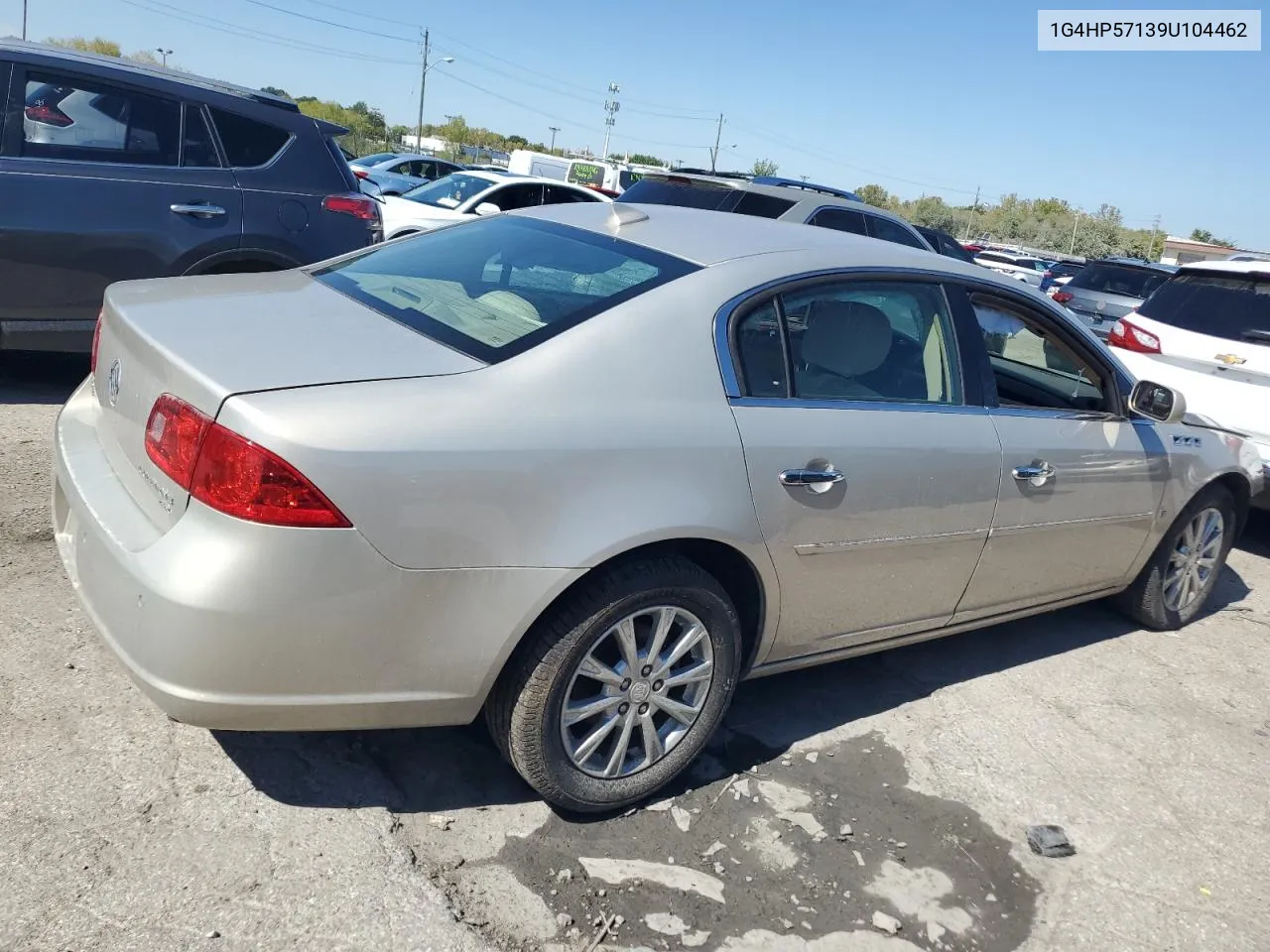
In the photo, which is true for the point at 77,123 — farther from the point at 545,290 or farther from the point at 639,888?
the point at 639,888

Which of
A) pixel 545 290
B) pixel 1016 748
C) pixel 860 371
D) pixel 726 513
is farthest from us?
pixel 1016 748

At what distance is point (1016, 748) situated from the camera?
11.8 ft

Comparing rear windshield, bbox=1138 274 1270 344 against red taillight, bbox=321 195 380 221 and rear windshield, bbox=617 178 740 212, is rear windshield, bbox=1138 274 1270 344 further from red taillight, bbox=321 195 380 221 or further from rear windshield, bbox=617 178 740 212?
red taillight, bbox=321 195 380 221

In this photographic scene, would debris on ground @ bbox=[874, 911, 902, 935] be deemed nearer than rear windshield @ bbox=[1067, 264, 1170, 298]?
Yes

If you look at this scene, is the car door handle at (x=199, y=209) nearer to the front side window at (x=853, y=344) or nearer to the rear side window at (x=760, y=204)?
the front side window at (x=853, y=344)

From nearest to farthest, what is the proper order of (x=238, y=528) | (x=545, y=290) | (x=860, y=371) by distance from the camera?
(x=238, y=528) < (x=545, y=290) < (x=860, y=371)

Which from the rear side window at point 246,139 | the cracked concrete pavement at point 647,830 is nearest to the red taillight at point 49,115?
the rear side window at point 246,139

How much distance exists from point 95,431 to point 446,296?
1.06m

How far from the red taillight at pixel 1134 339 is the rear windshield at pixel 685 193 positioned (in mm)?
3213

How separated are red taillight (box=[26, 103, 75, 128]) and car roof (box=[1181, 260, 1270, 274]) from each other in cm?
668

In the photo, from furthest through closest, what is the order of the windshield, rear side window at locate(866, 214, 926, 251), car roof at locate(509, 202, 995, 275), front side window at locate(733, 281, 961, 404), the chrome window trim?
1. the windshield
2. rear side window at locate(866, 214, 926, 251)
3. car roof at locate(509, 202, 995, 275)
4. front side window at locate(733, 281, 961, 404)
5. the chrome window trim

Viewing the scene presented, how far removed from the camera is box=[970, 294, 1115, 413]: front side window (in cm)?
386

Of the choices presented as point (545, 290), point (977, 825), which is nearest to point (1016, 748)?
point (977, 825)

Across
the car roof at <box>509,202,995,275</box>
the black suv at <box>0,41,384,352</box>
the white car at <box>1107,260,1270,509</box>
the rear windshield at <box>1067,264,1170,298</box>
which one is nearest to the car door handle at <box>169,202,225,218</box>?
the black suv at <box>0,41,384,352</box>
